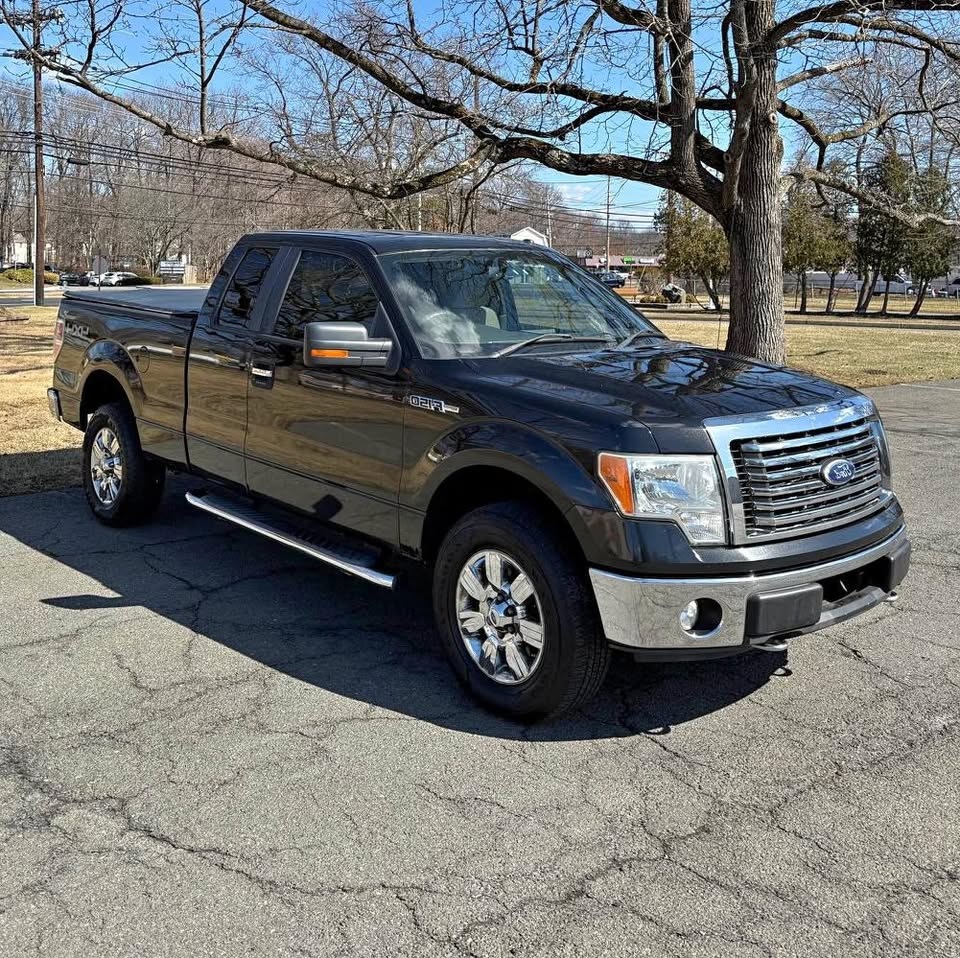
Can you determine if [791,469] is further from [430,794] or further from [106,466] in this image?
[106,466]

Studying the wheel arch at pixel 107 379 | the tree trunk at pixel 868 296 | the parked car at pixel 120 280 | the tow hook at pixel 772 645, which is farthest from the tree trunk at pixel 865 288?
the parked car at pixel 120 280

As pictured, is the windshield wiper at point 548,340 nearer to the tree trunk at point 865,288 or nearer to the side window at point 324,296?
the side window at point 324,296

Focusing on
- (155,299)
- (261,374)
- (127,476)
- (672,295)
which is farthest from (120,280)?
(261,374)

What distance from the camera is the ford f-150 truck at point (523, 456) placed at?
364 cm

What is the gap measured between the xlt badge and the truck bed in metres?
2.14

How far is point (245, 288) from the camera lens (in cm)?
563

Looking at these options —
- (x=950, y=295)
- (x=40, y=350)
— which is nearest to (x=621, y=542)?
(x=40, y=350)

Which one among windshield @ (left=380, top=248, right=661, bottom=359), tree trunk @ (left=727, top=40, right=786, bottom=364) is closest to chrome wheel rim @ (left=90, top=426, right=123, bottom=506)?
windshield @ (left=380, top=248, right=661, bottom=359)

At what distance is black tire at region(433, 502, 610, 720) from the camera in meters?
3.74

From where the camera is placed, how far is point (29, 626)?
4.99 meters

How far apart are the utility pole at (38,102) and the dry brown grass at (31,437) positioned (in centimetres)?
402

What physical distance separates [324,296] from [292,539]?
1.21 m

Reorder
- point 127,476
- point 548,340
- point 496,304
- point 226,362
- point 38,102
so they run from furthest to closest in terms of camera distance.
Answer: point 38,102 → point 127,476 → point 226,362 → point 496,304 → point 548,340

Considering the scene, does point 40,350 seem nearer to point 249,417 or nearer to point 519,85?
point 519,85
